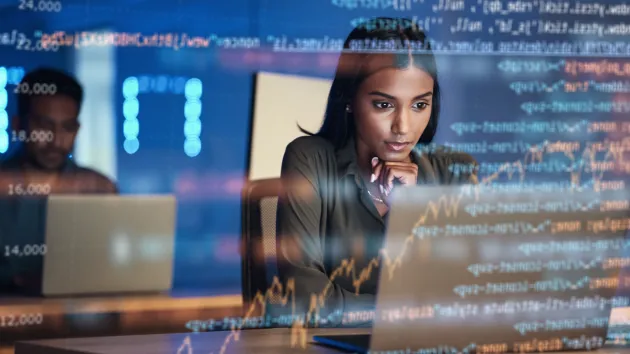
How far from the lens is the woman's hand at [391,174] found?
1.75m

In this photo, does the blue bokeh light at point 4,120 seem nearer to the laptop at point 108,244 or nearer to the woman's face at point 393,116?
the laptop at point 108,244

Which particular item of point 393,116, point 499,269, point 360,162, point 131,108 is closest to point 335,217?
point 360,162

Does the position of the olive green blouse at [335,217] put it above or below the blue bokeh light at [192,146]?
below

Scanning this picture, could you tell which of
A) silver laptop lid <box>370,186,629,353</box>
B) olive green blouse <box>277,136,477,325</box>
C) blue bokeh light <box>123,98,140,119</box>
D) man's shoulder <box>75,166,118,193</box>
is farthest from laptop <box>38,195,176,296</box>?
silver laptop lid <box>370,186,629,353</box>

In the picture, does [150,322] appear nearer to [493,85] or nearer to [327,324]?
[327,324]

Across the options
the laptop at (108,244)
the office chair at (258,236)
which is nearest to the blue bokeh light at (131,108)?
the laptop at (108,244)

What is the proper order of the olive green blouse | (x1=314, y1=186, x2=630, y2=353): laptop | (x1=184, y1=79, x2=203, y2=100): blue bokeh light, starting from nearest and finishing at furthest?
(x1=314, y1=186, x2=630, y2=353): laptop < (x1=184, y1=79, x2=203, y2=100): blue bokeh light < the olive green blouse

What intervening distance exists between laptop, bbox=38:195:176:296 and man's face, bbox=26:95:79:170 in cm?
7

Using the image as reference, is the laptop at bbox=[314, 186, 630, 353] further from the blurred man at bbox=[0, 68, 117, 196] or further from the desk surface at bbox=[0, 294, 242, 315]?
the blurred man at bbox=[0, 68, 117, 196]

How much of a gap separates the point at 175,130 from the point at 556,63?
745 millimetres

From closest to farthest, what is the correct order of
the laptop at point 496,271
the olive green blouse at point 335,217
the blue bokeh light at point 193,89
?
the laptop at point 496,271
the blue bokeh light at point 193,89
the olive green blouse at point 335,217

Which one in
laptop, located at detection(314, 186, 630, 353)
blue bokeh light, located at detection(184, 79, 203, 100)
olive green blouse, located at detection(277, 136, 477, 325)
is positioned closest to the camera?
laptop, located at detection(314, 186, 630, 353)

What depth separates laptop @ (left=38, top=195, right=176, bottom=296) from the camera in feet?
5.12

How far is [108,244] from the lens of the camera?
158 cm
